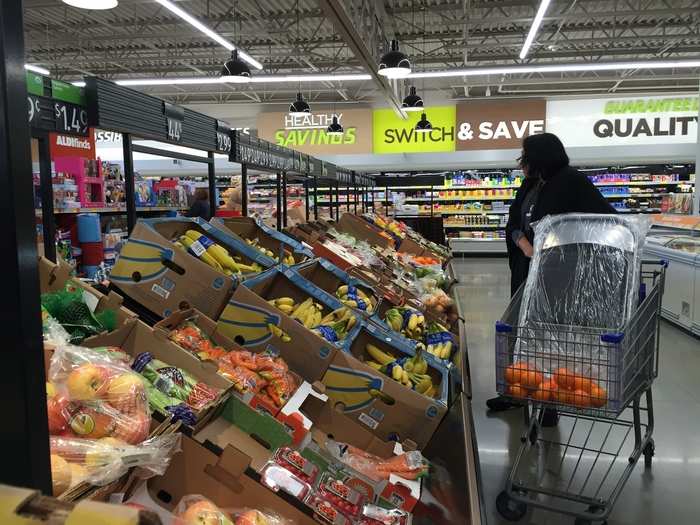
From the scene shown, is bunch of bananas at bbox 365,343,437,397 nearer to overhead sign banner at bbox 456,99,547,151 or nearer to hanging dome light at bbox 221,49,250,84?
hanging dome light at bbox 221,49,250,84

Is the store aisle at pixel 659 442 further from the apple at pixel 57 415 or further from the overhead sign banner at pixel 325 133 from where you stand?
the overhead sign banner at pixel 325 133

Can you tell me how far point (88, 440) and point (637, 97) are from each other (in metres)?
19.2

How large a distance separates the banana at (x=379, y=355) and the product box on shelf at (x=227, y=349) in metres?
0.51

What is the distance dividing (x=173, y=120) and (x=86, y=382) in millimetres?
1630

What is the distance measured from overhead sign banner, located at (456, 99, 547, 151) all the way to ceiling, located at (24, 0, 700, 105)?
678 millimetres

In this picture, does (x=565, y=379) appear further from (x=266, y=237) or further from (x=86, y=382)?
(x=266, y=237)

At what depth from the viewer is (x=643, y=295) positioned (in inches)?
107

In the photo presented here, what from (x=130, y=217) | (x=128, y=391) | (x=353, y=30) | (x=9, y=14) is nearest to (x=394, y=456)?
(x=128, y=391)

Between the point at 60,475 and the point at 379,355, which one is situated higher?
the point at 60,475

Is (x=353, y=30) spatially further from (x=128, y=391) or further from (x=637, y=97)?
(x=637, y=97)

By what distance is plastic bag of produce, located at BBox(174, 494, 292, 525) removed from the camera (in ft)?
4.10

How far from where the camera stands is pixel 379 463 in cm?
203

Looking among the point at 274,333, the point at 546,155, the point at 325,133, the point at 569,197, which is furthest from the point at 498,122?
the point at 274,333

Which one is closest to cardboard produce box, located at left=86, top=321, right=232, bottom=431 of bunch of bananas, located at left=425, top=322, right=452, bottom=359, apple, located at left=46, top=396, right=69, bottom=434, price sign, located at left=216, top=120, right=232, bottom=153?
apple, located at left=46, top=396, right=69, bottom=434
